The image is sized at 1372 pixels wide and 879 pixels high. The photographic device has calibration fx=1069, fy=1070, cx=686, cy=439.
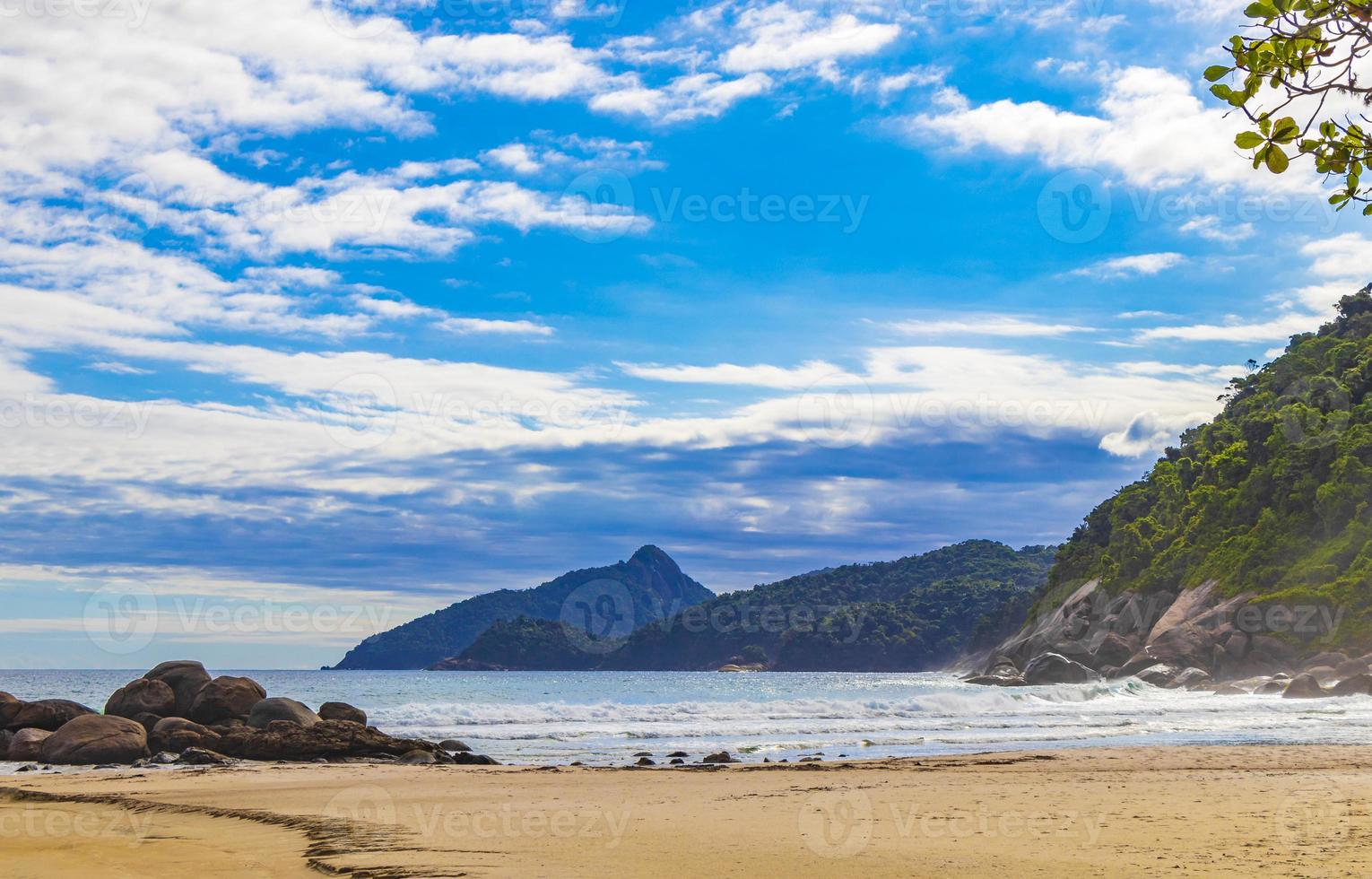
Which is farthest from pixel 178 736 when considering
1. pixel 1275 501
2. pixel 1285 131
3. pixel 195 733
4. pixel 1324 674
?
pixel 1275 501

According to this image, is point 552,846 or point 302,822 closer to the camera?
point 552,846

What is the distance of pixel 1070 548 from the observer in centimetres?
11438

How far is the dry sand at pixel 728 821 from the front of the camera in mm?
10242

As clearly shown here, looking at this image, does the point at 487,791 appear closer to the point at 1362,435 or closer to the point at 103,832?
the point at 103,832

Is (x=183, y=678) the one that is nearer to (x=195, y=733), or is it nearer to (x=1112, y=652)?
(x=195, y=733)

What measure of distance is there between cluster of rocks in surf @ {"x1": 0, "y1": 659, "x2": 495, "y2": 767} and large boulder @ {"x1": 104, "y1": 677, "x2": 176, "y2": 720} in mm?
24

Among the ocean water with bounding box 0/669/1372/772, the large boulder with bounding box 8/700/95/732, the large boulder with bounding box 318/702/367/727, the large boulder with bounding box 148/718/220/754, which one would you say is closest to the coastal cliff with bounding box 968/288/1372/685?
the ocean water with bounding box 0/669/1372/772

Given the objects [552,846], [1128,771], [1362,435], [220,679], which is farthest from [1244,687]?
[552,846]

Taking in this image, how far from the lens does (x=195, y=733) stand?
1027 inches

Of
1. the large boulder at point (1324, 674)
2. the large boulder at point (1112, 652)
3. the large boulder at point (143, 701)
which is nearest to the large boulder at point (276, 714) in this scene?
the large boulder at point (143, 701)

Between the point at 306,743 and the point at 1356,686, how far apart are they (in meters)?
43.5

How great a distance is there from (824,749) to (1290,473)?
197 feet

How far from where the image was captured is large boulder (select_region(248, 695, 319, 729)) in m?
27.7

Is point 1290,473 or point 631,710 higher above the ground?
point 1290,473
